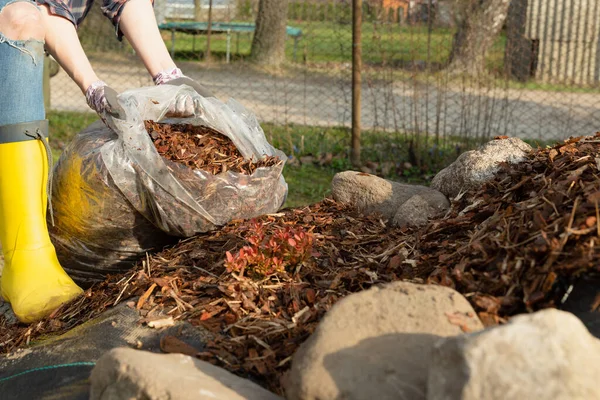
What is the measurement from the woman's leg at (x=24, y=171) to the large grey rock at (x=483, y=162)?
159 centimetres

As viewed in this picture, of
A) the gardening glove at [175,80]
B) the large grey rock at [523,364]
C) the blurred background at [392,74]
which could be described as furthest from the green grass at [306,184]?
the large grey rock at [523,364]

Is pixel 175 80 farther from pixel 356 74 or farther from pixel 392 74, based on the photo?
pixel 392 74

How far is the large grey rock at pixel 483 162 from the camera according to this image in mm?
3039

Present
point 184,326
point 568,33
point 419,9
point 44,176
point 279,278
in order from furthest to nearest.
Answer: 1. point 568,33
2. point 419,9
3. point 44,176
4. point 279,278
5. point 184,326

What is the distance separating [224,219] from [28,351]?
889 millimetres

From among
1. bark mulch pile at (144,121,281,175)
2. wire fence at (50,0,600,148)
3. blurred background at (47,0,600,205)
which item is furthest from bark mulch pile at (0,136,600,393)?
wire fence at (50,0,600,148)

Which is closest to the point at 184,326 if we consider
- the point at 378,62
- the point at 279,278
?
the point at 279,278

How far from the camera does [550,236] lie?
2180mm

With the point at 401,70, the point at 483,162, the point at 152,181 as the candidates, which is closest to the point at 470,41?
the point at 401,70

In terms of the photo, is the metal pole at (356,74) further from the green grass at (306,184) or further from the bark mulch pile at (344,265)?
the bark mulch pile at (344,265)

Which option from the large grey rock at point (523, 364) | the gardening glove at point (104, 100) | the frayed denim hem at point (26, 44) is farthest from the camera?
the gardening glove at point (104, 100)

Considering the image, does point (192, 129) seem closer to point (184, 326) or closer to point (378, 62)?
point (184, 326)

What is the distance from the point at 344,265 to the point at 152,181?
0.81m

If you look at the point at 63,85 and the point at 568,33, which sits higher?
the point at 568,33
